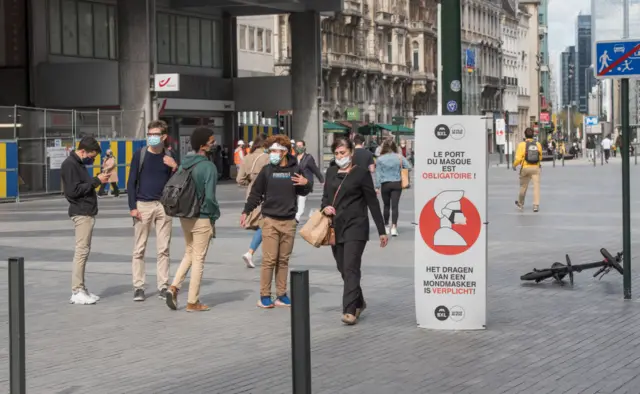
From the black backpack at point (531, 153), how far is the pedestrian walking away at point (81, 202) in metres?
16.0

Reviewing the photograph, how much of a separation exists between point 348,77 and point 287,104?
3214cm

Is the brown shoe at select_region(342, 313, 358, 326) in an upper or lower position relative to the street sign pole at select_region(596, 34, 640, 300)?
lower

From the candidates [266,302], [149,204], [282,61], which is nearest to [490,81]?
[282,61]

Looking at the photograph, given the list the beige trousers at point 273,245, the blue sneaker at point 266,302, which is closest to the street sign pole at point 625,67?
the beige trousers at point 273,245

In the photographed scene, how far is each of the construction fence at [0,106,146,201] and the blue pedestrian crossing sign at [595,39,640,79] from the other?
86.4ft

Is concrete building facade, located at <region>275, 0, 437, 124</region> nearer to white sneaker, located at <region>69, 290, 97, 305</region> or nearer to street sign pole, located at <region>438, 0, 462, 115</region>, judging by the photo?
white sneaker, located at <region>69, 290, 97, 305</region>

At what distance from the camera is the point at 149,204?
13969mm

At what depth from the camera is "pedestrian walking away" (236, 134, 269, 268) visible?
17281 mm

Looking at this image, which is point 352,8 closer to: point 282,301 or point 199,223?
point 282,301

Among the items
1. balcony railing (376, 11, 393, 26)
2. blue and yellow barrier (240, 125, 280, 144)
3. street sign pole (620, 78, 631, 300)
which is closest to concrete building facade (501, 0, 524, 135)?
balcony railing (376, 11, 393, 26)

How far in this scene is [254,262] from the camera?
59.1 ft

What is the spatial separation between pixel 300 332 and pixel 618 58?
830 cm

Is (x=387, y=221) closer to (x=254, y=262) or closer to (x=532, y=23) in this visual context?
(x=254, y=262)

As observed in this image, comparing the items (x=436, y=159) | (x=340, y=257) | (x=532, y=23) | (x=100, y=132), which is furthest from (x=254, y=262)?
(x=532, y=23)
